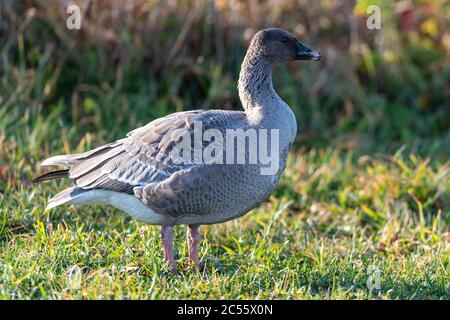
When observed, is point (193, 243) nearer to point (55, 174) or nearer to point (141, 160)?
point (141, 160)

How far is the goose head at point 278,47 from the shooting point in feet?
18.8

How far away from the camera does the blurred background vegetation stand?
855cm

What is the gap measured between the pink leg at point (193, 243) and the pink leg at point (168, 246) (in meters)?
0.21

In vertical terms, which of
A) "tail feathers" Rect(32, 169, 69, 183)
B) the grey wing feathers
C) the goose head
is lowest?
"tail feathers" Rect(32, 169, 69, 183)

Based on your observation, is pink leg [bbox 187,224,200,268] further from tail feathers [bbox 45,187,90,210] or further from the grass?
tail feathers [bbox 45,187,90,210]

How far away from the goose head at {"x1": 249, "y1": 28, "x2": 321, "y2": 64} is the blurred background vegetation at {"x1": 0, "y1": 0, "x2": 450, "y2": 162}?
8.96 feet

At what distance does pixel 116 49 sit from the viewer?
9.05 meters

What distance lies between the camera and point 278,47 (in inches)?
227

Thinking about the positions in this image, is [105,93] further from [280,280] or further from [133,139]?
[280,280]

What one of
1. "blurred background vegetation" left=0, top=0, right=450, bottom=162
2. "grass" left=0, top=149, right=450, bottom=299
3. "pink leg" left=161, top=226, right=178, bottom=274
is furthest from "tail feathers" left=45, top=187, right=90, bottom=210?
"blurred background vegetation" left=0, top=0, right=450, bottom=162

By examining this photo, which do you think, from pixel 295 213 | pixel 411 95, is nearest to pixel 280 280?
pixel 295 213

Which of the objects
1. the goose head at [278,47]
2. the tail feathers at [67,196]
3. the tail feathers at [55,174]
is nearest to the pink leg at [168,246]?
the tail feathers at [67,196]

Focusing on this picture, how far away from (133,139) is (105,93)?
10.9 ft

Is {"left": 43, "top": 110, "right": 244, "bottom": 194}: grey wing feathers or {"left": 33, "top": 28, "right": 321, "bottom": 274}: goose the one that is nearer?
{"left": 33, "top": 28, "right": 321, "bottom": 274}: goose
